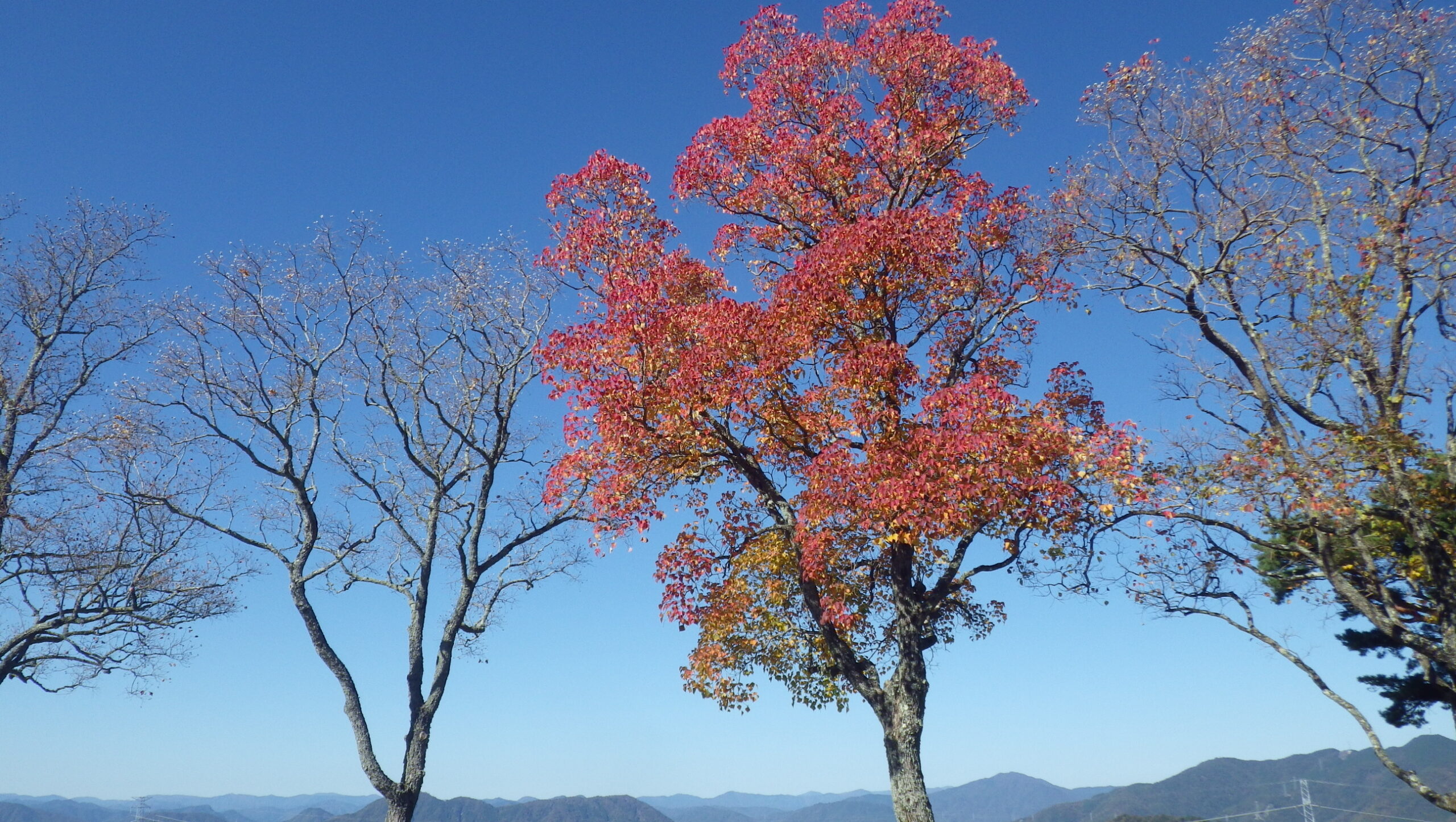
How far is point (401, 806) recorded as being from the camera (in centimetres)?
1528

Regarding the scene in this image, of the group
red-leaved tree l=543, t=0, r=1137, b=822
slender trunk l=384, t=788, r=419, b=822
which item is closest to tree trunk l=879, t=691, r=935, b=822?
red-leaved tree l=543, t=0, r=1137, b=822

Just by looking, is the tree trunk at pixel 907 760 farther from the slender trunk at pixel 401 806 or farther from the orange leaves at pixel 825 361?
the slender trunk at pixel 401 806

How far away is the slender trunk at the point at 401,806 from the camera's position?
1522 centimetres

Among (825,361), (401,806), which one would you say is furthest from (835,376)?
(401,806)

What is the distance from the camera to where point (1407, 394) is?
13.8 m

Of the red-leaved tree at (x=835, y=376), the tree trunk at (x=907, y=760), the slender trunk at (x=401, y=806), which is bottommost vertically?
the slender trunk at (x=401, y=806)

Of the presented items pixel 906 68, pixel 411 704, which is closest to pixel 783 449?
pixel 906 68

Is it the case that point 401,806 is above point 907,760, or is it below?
below

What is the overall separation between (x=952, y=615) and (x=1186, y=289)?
21.8 ft

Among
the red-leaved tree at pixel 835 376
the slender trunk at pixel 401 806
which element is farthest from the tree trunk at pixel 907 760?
the slender trunk at pixel 401 806

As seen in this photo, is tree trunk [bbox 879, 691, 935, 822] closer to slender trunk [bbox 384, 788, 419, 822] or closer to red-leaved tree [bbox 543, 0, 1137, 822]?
red-leaved tree [bbox 543, 0, 1137, 822]

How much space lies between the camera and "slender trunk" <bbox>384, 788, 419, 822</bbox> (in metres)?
15.2

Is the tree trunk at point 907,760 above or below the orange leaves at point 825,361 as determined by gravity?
below

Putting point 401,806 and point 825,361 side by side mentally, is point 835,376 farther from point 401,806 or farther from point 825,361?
point 401,806
